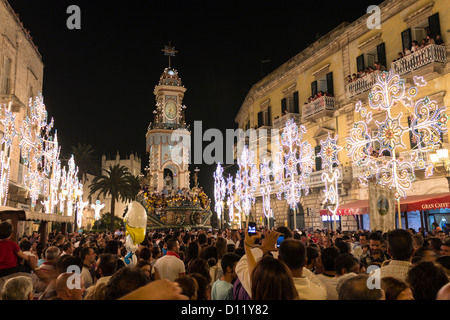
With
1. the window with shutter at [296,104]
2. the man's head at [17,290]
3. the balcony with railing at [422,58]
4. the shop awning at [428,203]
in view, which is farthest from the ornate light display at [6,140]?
the balcony with railing at [422,58]

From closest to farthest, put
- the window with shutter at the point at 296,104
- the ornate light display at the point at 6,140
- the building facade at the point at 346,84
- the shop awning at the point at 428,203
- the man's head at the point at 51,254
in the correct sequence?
the man's head at the point at 51,254, the shop awning at the point at 428,203, the building facade at the point at 346,84, the ornate light display at the point at 6,140, the window with shutter at the point at 296,104

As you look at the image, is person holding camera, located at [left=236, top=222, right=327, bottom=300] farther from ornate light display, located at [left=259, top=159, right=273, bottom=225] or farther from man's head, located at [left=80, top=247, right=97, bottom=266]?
ornate light display, located at [left=259, top=159, right=273, bottom=225]

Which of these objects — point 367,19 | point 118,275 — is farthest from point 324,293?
point 367,19

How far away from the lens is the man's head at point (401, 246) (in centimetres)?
454

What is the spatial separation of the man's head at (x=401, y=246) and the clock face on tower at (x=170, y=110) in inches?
1626

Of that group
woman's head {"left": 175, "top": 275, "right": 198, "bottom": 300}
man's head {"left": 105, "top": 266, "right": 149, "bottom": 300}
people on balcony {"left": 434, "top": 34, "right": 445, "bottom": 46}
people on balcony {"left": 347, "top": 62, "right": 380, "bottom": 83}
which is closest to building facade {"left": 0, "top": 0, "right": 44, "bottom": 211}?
people on balcony {"left": 347, "top": 62, "right": 380, "bottom": 83}

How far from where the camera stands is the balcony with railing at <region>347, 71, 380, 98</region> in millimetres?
21742

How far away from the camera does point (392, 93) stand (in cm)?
1448

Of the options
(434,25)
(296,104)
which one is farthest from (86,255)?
(296,104)

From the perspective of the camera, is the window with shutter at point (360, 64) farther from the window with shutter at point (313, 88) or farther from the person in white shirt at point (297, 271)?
the person in white shirt at point (297, 271)

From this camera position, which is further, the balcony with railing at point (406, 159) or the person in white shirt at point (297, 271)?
the balcony with railing at point (406, 159)
